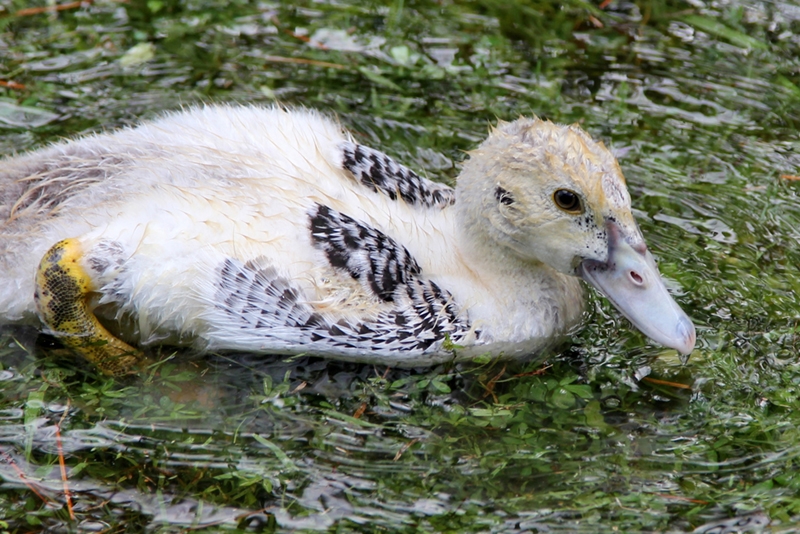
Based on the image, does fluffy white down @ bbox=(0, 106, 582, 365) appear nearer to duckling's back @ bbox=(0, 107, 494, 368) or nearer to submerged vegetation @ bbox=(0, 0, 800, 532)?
duckling's back @ bbox=(0, 107, 494, 368)

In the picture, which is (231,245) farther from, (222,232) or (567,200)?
(567,200)

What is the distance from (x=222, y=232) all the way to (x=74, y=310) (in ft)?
2.74

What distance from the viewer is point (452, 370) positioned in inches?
207

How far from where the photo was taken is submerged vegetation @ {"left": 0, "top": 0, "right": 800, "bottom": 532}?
4.50 meters

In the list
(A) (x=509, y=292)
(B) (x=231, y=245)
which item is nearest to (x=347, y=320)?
(B) (x=231, y=245)

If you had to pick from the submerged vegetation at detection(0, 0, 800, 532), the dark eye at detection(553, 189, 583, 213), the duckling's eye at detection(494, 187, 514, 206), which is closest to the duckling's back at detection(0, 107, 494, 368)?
the submerged vegetation at detection(0, 0, 800, 532)

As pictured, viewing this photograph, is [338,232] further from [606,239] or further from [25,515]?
[25,515]

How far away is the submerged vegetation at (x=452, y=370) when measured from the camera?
4500mm

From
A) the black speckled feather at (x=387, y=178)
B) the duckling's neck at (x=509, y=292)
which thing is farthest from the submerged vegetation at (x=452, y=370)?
the black speckled feather at (x=387, y=178)

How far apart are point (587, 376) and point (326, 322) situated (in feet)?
4.52

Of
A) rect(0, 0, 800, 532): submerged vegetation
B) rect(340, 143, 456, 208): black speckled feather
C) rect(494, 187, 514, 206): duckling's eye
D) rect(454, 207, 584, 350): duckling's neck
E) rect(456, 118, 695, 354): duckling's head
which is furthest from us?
rect(340, 143, 456, 208): black speckled feather

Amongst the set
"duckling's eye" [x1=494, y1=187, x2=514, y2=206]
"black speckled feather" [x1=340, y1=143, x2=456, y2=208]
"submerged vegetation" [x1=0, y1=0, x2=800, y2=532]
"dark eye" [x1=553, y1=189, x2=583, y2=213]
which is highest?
"dark eye" [x1=553, y1=189, x2=583, y2=213]

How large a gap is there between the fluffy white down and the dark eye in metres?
0.49

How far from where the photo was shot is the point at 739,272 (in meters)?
5.91
